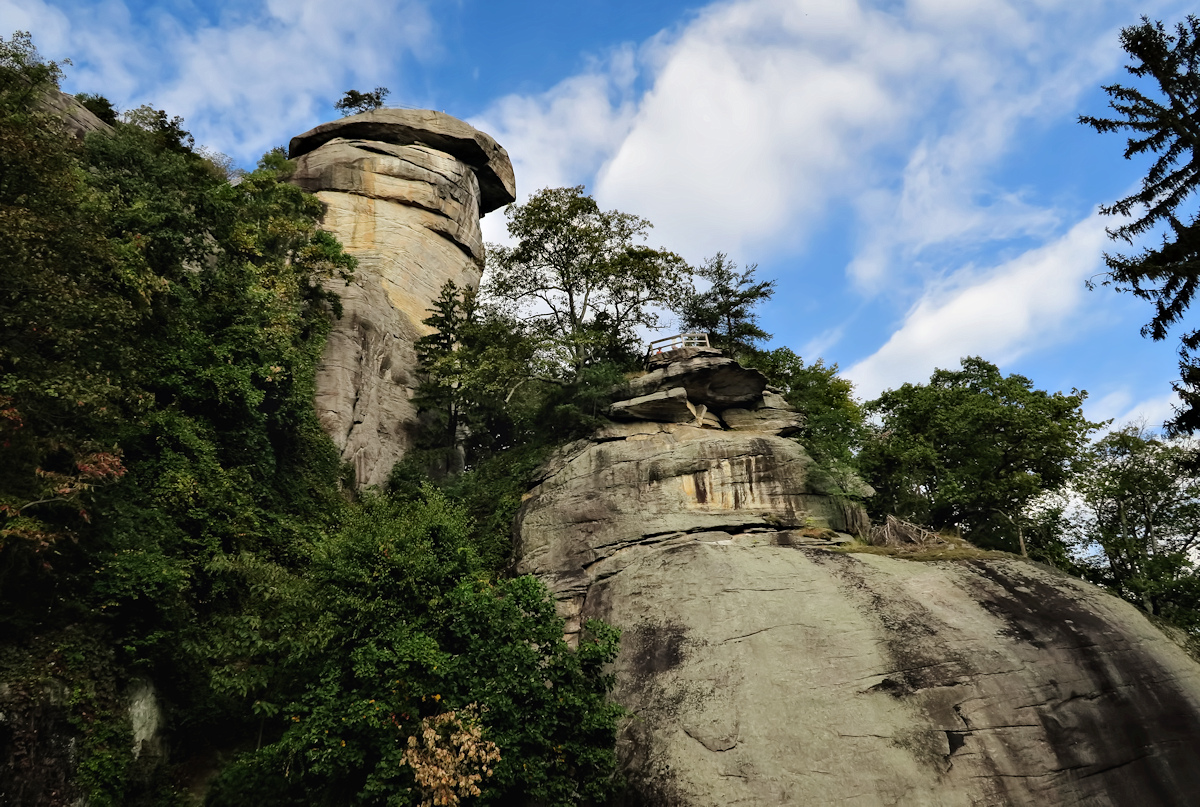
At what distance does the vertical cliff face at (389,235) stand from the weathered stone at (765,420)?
517 inches

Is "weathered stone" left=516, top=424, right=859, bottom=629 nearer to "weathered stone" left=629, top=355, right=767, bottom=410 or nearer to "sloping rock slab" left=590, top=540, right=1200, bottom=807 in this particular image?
"sloping rock slab" left=590, top=540, right=1200, bottom=807

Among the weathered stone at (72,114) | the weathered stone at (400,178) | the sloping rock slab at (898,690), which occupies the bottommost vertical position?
the sloping rock slab at (898,690)

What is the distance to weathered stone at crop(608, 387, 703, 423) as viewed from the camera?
24453 millimetres

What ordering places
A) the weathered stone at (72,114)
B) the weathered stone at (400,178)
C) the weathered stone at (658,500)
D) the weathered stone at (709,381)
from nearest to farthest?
the weathered stone at (658,500) < the weathered stone at (72,114) < the weathered stone at (709,381) < the weathered stone at (400,178)

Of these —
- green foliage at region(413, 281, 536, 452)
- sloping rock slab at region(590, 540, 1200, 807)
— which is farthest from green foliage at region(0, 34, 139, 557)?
green foliage at region(413, 281, 536, 452)

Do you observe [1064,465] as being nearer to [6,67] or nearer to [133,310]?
[133,310]

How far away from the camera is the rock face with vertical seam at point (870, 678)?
12.7 metres

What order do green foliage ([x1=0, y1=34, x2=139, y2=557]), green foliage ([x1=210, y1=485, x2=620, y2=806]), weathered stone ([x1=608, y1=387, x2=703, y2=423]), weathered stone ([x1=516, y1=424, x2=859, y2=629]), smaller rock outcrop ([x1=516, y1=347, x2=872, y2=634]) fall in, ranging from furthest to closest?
1. weathered stone ([x1=608, y1=387, x2=703, y2=423])
2. weathered stone ([x1=516, y1=424, x2=859, y2=629])
3. smaller rock outcrop ([x1=516, y1=347, x2=872, y2=634])
4. green foliage ([x1=0, y1=34, x2=139, y2=557])
5. green foliage ([x1=210, y1=485, x2=620, y2=806])

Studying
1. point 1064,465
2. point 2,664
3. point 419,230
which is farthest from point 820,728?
point 419,230

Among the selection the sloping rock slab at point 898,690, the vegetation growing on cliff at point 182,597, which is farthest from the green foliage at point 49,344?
the sloping rock slab at point 898,690

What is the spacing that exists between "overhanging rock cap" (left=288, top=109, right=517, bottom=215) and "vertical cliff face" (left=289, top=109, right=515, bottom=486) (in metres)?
0.06

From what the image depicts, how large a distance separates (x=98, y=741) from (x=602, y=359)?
2049 centimetres

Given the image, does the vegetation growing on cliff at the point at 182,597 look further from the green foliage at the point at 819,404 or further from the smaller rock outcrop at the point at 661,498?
the green foliage at the point at 819,404

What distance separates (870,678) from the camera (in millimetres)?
14242
